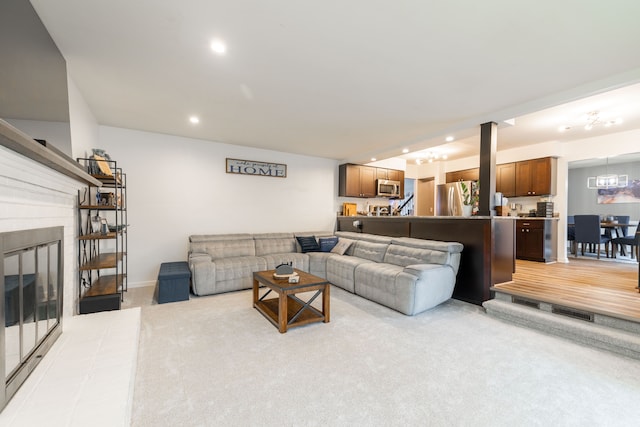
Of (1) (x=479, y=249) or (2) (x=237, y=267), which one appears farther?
(2) (x=237, y=267)

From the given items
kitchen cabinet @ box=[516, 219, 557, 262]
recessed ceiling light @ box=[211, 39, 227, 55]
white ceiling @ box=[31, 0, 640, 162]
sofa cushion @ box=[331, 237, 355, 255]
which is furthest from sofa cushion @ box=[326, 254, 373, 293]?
kitchen cabinet @ box=[516, 219, 557, 262]

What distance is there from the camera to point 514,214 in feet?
20.9

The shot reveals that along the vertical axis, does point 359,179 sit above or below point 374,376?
above

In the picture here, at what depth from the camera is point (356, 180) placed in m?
6.61

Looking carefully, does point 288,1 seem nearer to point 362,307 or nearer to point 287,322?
point 287,322

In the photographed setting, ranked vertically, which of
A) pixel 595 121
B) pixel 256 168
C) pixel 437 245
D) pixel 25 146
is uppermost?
pixel 595 121

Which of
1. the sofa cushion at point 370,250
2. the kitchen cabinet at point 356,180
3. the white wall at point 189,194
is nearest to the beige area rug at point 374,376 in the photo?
the sofa cushion at point 370,250

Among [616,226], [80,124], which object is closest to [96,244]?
[80,124]

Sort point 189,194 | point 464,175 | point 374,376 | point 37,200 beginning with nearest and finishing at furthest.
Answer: point 37,200 < point 374,376 < point 189,194 < point 464,175

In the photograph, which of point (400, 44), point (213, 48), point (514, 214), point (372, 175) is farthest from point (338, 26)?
point (514, 214)

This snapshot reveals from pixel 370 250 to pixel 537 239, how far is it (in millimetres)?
3824

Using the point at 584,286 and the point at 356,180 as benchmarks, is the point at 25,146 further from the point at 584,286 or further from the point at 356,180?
the point at 356,180

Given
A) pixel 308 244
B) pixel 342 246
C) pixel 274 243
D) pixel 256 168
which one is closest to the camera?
pixel 342 246

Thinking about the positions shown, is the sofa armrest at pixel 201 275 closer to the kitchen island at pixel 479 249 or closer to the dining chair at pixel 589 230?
the kitchen island at pixel 479 249
